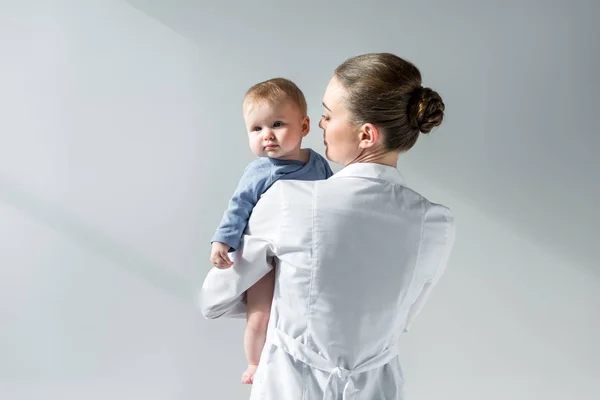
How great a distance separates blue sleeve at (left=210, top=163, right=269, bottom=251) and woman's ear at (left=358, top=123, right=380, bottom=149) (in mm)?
273

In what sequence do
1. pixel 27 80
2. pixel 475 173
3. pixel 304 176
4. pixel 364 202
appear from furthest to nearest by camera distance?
pixel 475 173 < pixel 27 80 < pixel 304 176 < pixel 364 202

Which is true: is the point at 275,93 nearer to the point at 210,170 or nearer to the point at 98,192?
the point at 210,170

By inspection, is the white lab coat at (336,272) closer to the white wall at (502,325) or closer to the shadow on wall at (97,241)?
the shadow on wall at (97,241)

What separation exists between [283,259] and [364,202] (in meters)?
0.20

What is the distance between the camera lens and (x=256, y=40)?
2764mm

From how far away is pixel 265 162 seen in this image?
5.68 ft

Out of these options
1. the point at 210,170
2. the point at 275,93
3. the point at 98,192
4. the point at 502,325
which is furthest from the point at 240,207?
the point at 502,325

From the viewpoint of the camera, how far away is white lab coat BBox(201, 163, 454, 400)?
1.44 meters

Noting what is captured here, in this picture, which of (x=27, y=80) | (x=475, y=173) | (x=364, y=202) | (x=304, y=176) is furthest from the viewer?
(x=475, y=173)

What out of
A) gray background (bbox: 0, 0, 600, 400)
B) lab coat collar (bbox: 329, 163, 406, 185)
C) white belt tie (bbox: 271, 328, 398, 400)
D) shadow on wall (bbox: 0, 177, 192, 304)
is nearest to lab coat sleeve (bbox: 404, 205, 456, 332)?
lab coat collar (bbox: 329, 163, 406, 185)

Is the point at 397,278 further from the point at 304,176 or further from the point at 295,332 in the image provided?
the point at 304,176

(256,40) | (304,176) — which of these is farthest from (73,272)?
(304,176)

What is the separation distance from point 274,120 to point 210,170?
110cm

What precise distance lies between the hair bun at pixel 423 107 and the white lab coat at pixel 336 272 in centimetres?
12
